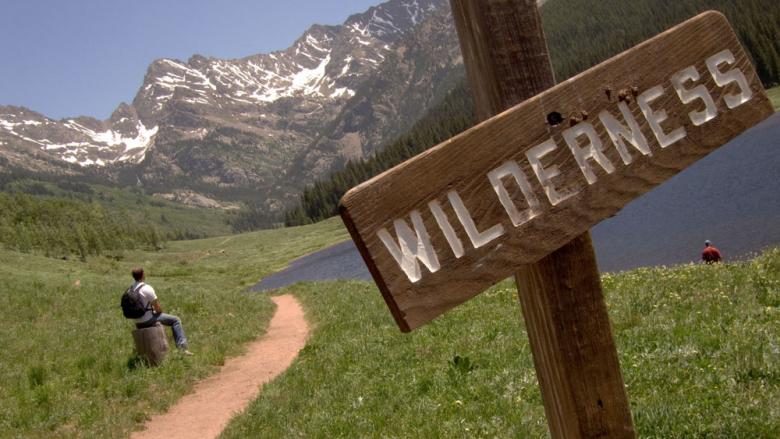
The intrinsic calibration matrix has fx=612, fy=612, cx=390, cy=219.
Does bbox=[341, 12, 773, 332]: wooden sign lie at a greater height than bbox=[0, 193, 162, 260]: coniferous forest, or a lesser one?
lesser

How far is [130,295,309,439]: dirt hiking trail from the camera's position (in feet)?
41.0

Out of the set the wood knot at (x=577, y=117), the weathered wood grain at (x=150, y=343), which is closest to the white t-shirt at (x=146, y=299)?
the weathered wood grain at (x=150, y=343)

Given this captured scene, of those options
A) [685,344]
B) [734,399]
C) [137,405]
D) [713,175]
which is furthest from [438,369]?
[713,175]

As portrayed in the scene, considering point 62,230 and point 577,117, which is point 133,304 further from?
point 62,230

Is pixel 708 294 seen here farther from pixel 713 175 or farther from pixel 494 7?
pixel 713 175

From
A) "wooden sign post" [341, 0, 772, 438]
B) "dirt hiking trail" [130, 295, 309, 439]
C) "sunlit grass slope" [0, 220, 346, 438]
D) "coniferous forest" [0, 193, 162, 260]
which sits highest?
"coniferous forest" [0, 193, 162, 260]

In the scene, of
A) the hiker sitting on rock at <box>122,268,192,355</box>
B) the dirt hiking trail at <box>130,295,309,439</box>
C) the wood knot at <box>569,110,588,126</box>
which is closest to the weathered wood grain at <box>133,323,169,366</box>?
the hiker sitting on rock at <box>122,268,192,355</box>

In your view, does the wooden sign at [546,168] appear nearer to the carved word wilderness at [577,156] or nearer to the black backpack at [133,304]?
the carved word wilderness at [577,156]

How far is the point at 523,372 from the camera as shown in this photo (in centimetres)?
895

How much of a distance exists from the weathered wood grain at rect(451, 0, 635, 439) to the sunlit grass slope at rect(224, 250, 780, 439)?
3.58m

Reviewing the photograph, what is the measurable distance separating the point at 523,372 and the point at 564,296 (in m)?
6.72

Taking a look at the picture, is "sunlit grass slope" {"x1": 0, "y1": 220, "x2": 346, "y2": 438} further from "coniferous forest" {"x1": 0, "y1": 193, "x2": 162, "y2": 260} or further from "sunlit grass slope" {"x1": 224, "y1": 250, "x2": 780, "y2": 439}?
"coniferous forest" {"x1": 0, "y1": 193, "x2": 162, "y2": 260}

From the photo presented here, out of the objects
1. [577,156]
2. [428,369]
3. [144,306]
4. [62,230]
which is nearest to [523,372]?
[428,369]

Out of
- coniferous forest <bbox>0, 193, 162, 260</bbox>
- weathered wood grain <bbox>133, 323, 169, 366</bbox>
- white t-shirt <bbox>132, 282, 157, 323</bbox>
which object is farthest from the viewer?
coniferous forest <bbox>0, 193, 162, 260</bbox>
